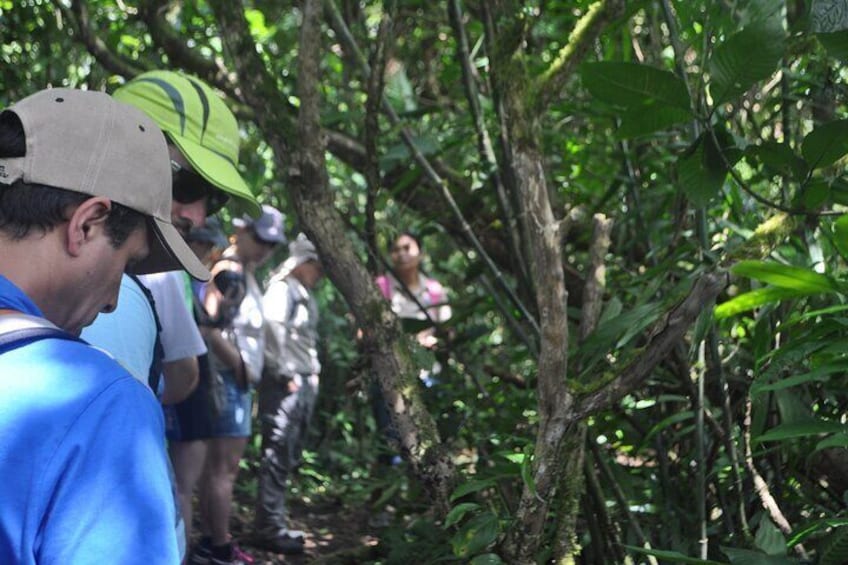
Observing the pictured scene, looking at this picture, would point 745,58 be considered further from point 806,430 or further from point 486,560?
point 486,560

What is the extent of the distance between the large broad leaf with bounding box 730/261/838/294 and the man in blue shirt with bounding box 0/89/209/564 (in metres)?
1.06

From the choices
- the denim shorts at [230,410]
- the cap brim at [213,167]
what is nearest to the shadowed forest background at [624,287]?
the cap brim at [213,167]

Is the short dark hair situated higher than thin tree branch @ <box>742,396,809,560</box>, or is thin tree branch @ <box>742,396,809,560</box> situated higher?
the short dark hair

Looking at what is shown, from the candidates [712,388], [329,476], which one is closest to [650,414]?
[712,388]

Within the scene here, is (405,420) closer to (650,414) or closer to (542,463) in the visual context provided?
(542,463)

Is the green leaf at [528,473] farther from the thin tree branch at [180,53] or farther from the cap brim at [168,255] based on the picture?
the thin tree branch at [180,53]

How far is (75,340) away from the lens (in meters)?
1.18

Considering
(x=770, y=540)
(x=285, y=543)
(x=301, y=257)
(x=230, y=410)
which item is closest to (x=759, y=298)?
(x=770, y=540)

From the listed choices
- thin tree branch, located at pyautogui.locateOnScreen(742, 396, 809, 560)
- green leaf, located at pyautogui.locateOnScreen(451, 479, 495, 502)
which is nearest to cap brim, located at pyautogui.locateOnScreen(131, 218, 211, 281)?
green leaf, located at pyautogui.locateOnScreen(451, 479, 495, 502)

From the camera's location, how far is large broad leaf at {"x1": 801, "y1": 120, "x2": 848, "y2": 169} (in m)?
1.96

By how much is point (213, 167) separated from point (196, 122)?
0.71ft

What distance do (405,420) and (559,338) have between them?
17.6 inches

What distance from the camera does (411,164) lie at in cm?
→ 441

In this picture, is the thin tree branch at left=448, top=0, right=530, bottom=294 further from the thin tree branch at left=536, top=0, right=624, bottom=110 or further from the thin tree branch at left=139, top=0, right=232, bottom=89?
the thin tree branch at left=139, top=0, right=232, bottom=89
